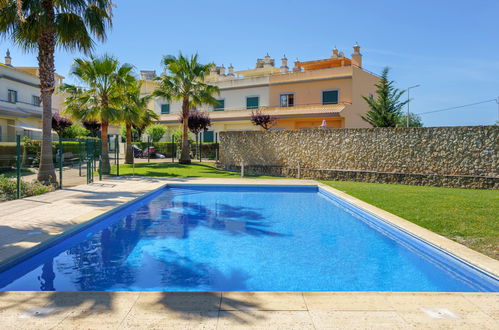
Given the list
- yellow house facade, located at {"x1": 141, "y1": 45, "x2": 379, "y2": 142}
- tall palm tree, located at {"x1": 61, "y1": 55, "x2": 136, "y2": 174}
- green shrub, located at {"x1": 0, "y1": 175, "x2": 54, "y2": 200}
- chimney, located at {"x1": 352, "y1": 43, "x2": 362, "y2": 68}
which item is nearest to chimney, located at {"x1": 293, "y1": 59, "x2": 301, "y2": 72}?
yellow house facade, located at {"x1": 141, "y1": 45, "x2": 379, "y2": 142}

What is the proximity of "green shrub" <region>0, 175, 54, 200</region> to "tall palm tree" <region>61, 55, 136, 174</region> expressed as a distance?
6161mm

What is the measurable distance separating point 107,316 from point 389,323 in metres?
2.50

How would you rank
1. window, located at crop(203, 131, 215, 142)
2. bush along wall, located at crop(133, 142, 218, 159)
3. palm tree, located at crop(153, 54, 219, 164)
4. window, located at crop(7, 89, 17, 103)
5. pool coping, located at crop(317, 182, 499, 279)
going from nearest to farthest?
1. pool coping, located at crop(317, 182, 499, 279)
2. palm tree, located at crop(153, 54, 219, 164)
3. window, located at crop(7, 89, 17, 103)
4. bush along wall, located at crop(133, 142, 218, 159)
5. window, located at crop(203, 131, 215, 142)

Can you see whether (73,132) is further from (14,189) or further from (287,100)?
(14,189)

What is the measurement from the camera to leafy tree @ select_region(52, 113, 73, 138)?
1155 inches

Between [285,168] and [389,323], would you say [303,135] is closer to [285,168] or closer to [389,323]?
[285,168]

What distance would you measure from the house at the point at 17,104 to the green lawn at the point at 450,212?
24914mm

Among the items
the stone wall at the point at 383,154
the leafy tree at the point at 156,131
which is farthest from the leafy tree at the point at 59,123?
the stone wall at the point at 383,154

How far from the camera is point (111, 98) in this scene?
17047 mm

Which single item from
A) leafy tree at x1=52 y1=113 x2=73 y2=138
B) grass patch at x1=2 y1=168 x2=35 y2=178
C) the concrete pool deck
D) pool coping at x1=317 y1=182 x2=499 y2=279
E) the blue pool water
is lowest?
the blue pool water

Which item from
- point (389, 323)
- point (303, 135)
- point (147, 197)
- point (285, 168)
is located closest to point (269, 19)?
point (303, 135)

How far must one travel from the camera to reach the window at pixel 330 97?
28.5 meters

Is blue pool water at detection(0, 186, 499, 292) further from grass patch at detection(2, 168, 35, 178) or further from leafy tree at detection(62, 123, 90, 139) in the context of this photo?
leafy tree at detection(62, 123, 90, 139)

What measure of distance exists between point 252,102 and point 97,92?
1715cm
